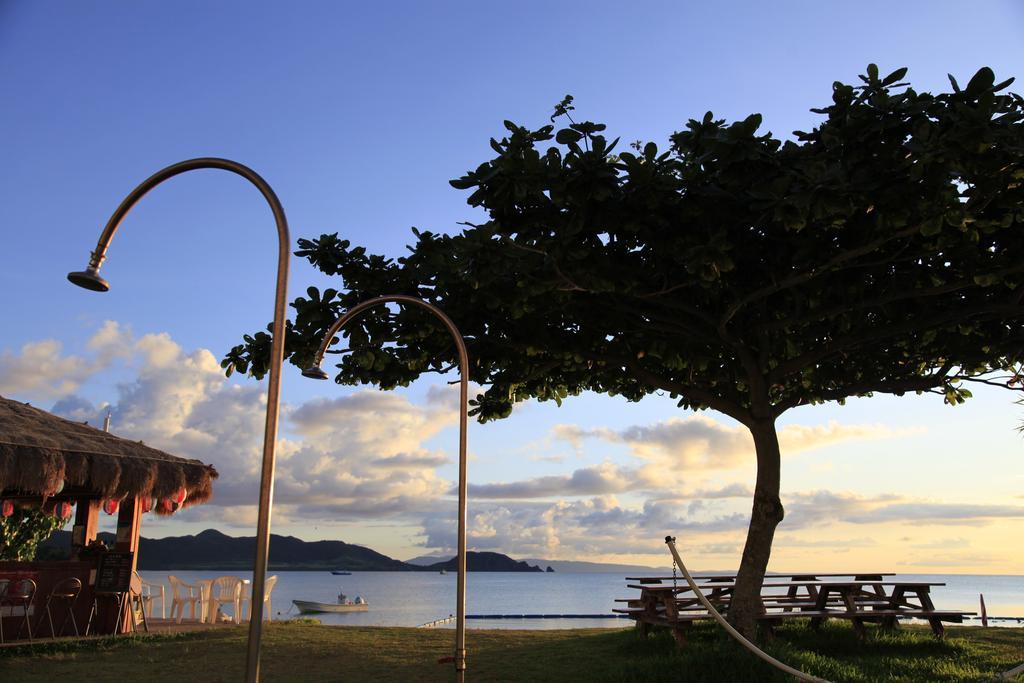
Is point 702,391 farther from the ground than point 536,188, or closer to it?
closer to it

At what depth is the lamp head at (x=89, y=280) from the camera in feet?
18.2

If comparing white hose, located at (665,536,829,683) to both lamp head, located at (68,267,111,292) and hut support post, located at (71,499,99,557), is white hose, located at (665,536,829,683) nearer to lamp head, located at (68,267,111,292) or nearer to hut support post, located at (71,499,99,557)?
lamp head, located at (68,267,111,292)

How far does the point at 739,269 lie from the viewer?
393 inches

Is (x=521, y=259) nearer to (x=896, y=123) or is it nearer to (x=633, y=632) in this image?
(x=896, y=123)

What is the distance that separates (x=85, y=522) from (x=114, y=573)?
5.65 ft

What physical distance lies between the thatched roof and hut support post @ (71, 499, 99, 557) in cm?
27

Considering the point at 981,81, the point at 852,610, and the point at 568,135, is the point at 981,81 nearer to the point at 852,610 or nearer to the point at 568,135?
the point at 568,135

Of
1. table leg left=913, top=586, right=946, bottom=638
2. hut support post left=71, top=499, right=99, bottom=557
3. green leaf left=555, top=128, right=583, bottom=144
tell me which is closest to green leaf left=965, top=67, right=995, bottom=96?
green leaf left=555, top=128, right=583, bottom=144

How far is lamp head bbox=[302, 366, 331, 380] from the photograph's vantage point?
8188mm

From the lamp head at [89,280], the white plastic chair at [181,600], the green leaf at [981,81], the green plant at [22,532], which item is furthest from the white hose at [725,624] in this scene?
the green plant at [22,532]

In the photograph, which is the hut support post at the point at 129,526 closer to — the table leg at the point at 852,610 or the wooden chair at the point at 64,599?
the wooden chair at the point at 64,599

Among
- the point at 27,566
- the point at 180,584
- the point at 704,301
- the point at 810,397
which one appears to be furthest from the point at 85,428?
the point at 810,397

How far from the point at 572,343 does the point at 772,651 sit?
4431mm

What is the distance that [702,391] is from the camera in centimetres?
1172
